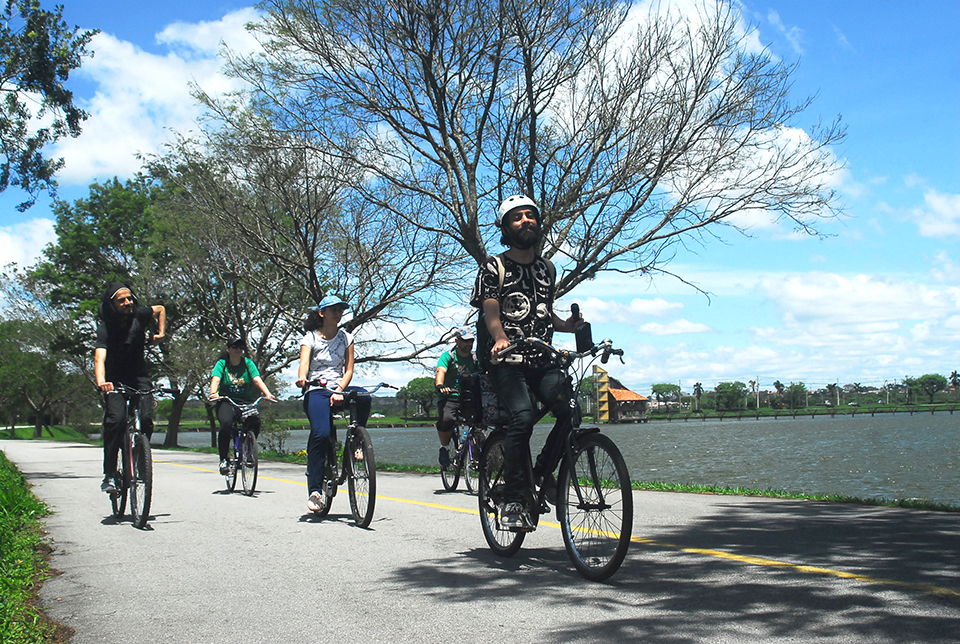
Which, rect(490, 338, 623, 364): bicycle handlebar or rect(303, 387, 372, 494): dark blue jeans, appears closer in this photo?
rect(490, 338, 623, 364): bicycle handlebar

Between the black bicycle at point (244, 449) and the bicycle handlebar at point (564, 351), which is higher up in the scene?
the bicycle handlebar at point (564, 351)

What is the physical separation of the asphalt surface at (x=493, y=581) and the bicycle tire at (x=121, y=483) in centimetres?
16

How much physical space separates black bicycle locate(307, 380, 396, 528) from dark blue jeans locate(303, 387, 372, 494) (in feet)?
0.15

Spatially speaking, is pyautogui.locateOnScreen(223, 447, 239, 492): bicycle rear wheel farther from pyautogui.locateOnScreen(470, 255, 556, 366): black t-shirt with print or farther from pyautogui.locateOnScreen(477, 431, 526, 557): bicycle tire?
pyautogui.locateOnScreen(470, 255, 556, 366): black t-shirt with print

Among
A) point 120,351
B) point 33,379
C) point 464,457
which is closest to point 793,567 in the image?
point 464,457

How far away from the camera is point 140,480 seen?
7371 millimetres

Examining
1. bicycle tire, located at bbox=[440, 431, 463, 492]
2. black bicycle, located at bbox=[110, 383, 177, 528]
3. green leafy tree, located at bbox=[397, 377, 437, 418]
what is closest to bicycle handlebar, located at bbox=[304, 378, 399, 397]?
black bicycle, located at bbox=[110, 383, 177, 528]

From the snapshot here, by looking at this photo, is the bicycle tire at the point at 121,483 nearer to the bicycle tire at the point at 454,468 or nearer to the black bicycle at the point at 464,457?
the black bicycle at the point at 464,457

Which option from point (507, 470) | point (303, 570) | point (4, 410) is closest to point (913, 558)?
point (507, 470)

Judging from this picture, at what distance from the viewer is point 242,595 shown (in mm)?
4578

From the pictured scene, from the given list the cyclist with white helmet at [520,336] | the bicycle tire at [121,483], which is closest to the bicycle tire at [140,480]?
the bicycle tire at [121,483]

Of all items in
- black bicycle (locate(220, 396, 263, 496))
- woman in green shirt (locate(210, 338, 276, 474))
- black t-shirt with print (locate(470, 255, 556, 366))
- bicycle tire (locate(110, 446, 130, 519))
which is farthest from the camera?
woman in green shirt (locate(210, 338, 276, 474))

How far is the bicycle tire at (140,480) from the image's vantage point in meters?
7.13

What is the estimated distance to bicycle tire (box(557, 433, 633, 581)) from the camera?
4.50m
